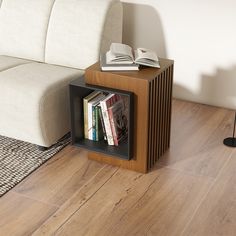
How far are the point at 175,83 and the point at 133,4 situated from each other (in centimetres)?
64

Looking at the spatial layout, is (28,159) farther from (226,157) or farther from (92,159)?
(226,157)

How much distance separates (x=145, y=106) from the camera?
7.00 feet

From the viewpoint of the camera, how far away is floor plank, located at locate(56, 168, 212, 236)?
6.27ft

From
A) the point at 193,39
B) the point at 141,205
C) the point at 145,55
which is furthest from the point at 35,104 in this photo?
the point at 193,39

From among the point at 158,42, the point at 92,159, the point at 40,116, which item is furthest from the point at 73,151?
the point at 158,42

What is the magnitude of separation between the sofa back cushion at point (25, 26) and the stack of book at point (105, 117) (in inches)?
24.5

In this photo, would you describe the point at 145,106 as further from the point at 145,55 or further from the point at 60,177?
the point at 60,177

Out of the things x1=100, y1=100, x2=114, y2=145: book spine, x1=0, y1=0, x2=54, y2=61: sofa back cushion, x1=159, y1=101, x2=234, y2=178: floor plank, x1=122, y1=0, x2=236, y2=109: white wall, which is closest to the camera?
x1=100, y1=100, x2=114, y2=145: book spine

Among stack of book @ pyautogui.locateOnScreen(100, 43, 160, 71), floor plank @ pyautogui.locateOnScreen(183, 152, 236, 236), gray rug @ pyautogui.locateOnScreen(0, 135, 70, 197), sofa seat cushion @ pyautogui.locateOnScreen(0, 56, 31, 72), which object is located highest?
stack of book @ pyautogui.locateOnScreen(100, 43, 160, 71)

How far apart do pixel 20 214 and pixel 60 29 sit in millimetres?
1200

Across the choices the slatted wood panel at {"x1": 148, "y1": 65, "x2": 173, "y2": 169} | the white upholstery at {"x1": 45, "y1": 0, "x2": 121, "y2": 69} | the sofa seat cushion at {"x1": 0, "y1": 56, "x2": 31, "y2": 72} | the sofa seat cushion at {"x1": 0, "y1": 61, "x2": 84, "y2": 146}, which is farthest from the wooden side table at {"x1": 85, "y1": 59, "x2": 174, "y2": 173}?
the sofa seat cushion at {"x1": 0, "y1": 56, "x2": 31, "y2": 72}

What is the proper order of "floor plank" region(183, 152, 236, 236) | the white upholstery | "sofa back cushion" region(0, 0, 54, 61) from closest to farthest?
1. "floor plank" region(183, 152, 236, 236)
2. the white upholstery
3. "sofa back cushion" region(0, 0, 54, 61)

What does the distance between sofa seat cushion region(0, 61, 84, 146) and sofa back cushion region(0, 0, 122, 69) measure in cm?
19

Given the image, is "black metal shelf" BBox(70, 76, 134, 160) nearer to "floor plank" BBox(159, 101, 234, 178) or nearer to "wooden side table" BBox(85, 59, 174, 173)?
"wooden side table" BBox(85, 59, 174, 173)
